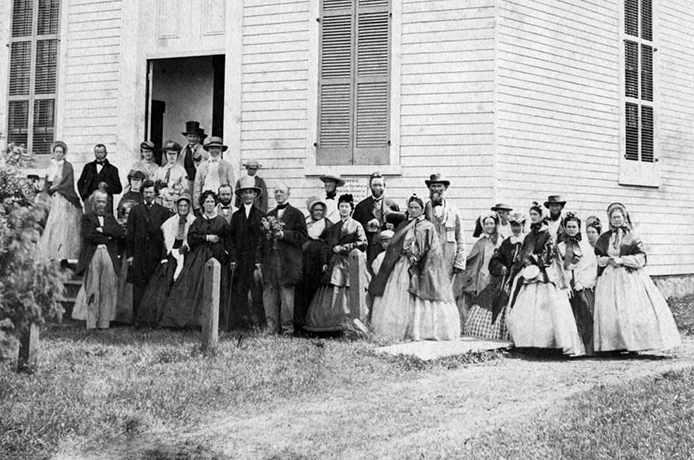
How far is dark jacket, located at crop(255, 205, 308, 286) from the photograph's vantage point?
10.1m

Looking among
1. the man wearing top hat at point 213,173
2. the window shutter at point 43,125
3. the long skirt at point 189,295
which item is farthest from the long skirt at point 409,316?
the window shutter at point 43,125

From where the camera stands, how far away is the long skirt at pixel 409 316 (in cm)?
959

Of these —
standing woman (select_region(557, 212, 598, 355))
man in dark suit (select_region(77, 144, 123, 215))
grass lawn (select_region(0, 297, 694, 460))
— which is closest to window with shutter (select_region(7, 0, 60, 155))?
man in dark suit (select_region(77, 144, 123, 215))

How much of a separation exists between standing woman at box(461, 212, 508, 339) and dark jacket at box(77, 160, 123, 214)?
18.2 ft

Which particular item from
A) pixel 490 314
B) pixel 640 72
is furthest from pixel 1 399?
pixel 640 72

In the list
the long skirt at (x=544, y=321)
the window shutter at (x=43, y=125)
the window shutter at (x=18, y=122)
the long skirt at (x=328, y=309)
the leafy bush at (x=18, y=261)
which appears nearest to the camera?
the leafy bush at (x=18, y=261)

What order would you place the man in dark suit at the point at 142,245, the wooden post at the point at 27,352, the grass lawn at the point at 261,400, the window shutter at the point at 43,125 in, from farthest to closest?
the window shutter at the point at 43,125
the man in dark suit at the point at 142,245
the wooden post at the point at 27,352
the grass lawn at the point at 261,400

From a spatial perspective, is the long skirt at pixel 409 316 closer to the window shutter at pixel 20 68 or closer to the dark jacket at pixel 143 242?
the dark jacket at pixel 143 242

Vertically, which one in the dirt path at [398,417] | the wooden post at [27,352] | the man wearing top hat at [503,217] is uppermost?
the man wearing top hat at [503,217]

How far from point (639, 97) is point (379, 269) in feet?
21.9

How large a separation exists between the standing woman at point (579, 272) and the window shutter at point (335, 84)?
160 inches

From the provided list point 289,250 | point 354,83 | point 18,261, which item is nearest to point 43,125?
point 354,83

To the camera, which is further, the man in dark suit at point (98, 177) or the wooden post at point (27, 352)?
the man in dark suit at point (98, 177)

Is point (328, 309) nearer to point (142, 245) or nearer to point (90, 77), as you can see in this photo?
point (142, 245)
